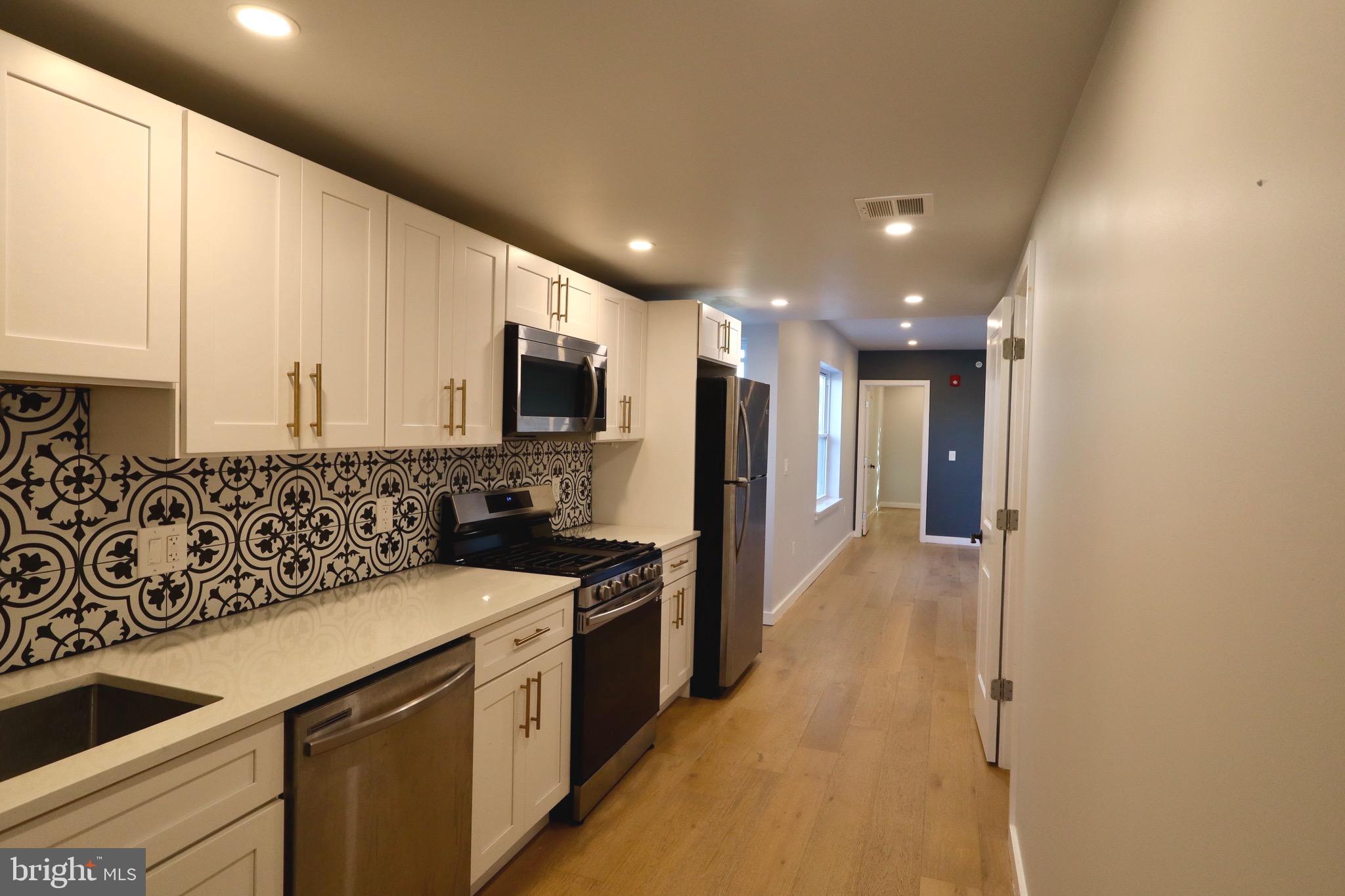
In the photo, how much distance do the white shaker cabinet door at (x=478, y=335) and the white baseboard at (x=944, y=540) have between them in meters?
7.42

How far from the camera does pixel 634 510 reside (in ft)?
13.5

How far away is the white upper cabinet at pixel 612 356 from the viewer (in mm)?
3576

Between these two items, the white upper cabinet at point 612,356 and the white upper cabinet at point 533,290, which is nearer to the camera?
the white upper cabinet at point 533,290

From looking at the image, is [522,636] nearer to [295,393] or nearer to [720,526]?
[295,393]

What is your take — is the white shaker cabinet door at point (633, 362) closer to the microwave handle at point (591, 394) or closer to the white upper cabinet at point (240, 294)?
the microwave handle at point (591, 394)

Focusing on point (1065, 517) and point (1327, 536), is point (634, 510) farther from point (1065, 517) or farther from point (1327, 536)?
point (1327, 536)

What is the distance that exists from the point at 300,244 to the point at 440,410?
72 centimetres

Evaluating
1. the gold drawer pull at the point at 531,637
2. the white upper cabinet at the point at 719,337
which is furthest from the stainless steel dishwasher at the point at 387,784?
the white upper cabinet at the point at 719,337

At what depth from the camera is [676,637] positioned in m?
3.74

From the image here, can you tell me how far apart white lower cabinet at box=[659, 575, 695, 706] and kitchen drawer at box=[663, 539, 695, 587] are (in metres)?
0.03

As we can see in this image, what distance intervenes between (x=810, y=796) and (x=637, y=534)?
1486 mm

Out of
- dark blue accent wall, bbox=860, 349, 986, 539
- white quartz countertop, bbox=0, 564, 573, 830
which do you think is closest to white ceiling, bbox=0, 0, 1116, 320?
white quartz countertop, bbox=0, 564, 573, 830

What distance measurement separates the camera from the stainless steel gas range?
2691 mm

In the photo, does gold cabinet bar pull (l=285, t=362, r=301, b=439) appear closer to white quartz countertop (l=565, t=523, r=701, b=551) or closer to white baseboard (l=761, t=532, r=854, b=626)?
white quartz countertop (l=565, t=523, r=701, b=551)
